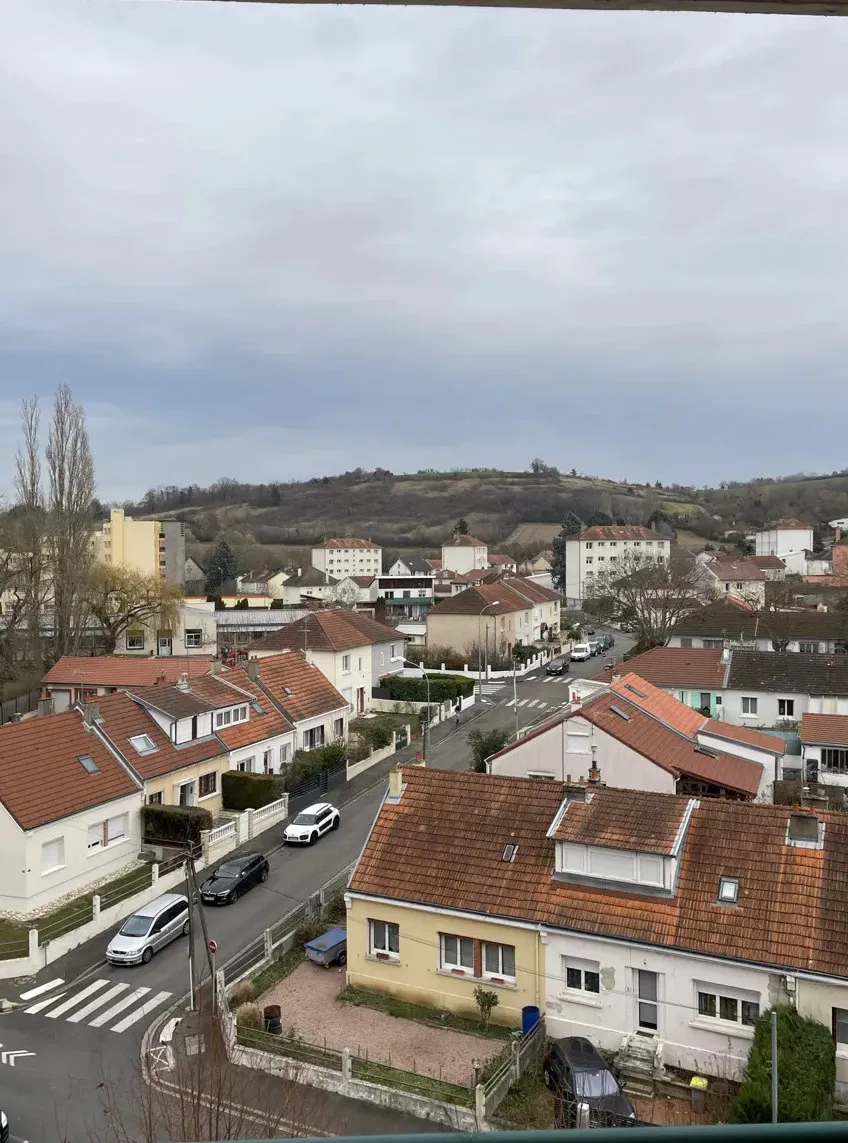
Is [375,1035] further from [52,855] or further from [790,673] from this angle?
[790,673]

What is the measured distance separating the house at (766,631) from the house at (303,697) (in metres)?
24.7

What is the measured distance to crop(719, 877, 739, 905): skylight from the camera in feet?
52.1

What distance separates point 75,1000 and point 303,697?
60.6ft

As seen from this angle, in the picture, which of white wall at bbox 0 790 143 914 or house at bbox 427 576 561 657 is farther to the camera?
house at bbox 427 576 561 657

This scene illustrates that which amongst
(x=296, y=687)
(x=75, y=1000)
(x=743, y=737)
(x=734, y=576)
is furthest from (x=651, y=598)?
(x=75, y=1000)

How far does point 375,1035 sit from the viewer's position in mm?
16297

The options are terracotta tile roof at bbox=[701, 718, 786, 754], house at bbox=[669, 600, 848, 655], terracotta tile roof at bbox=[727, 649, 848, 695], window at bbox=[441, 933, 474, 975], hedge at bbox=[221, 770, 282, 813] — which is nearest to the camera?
window at bbox=[441, 933, 474, 975]

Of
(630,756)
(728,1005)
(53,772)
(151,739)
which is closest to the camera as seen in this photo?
(728,1005)

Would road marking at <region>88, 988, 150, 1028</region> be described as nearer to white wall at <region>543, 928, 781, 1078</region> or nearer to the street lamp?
white wall at <region>543, 928, 781, 1078</region>

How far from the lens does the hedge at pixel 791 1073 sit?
1234cm

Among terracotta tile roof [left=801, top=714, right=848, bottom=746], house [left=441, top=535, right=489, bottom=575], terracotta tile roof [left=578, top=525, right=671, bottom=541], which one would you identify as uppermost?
terracotta tile roof [left=578, top=525, right=671, bottom=541]

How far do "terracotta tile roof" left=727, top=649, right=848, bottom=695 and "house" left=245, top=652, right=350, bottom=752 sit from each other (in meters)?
18.4

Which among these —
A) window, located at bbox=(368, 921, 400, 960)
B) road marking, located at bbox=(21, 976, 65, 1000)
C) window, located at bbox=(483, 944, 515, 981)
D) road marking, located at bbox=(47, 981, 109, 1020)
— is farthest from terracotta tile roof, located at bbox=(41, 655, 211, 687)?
window, located at bbox=(483, 944, 515, 981)

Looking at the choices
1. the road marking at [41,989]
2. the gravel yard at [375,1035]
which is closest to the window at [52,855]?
the road marking at [41,989]
